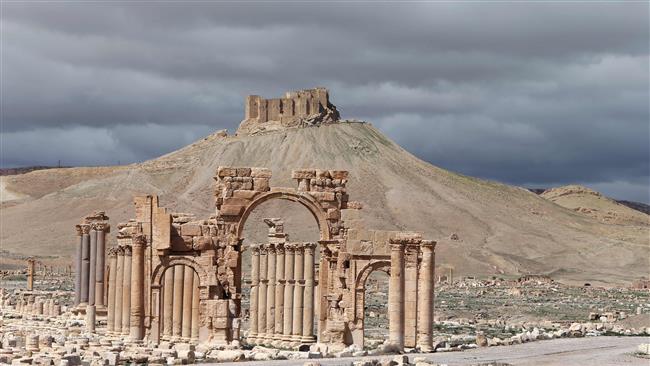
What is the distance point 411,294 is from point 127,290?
406 inches

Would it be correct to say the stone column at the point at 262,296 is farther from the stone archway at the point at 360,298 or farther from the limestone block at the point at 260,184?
the limestone block at the point at 260,184

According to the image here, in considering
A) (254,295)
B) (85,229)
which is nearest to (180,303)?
(254,295)

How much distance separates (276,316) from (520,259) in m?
87.1

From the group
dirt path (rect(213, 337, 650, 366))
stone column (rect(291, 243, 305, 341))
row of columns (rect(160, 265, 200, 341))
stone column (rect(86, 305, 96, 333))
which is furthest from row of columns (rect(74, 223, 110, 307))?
dirt path (rect(213, 337, 650, 366))

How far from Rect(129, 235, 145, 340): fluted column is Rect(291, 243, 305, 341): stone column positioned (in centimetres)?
715

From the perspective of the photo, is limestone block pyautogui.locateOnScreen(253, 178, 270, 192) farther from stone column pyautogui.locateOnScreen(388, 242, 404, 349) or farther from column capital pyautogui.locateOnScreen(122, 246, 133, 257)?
column capital pyautogui.locateOnScreen(122, 246, 133, 257)

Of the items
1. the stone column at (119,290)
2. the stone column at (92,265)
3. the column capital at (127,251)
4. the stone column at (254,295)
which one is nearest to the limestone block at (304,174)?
the column capital at (127,251)

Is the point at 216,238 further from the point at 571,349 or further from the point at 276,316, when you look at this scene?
the point at 571,349

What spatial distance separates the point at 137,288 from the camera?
39.5 meters

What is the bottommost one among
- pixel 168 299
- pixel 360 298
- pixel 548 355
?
pixel 548 355

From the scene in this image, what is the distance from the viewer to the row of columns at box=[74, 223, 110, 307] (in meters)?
52.6

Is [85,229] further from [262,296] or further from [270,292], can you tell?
[270,292]

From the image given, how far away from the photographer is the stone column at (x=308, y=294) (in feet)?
149

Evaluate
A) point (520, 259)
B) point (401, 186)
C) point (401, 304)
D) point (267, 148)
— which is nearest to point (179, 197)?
point (267, 148)
